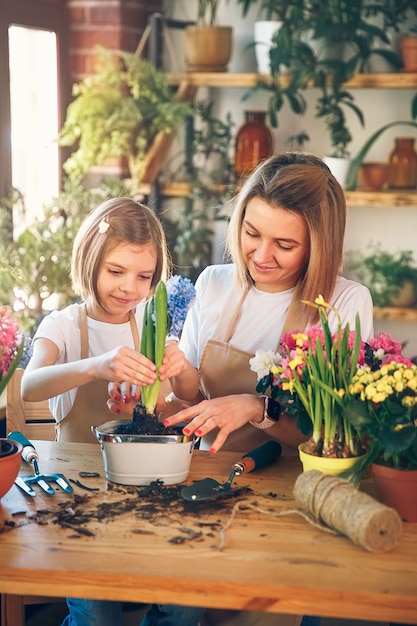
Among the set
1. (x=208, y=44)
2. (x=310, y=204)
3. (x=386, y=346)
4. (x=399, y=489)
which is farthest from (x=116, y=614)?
(x=208, y=44)

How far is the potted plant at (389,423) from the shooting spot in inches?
65.0

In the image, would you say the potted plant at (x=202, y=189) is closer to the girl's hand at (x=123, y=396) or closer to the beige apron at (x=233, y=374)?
the beige apron at (x=233, y=374)

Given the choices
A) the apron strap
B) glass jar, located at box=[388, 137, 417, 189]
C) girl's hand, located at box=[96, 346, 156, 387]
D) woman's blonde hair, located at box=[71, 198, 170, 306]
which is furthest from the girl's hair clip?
glass jar, located at box=[388, 137, 417, 189]

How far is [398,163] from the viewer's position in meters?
4.25

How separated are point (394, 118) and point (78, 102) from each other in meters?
1.48

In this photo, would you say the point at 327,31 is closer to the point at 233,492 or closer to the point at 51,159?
the point at 51,159

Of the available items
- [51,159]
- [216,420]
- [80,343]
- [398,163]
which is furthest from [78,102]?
[216,420]

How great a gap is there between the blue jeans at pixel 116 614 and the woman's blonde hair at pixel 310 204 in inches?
30.3

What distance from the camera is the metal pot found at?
5.85 feet

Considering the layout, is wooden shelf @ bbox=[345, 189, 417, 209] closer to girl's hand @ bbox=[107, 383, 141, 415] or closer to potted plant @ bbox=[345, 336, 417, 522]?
girl's hand @ bbox=[107, 383, 141, 415]

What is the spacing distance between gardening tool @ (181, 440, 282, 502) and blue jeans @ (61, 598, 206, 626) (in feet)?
1.04

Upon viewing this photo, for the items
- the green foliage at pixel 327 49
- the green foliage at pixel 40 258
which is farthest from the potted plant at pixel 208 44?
the green foliage at pixel 40 258

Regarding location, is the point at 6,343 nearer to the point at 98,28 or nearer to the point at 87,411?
the point at 87,411

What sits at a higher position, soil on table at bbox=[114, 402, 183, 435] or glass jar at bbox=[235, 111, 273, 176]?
glass jar at bbox=[235, 111, 273, 176]
